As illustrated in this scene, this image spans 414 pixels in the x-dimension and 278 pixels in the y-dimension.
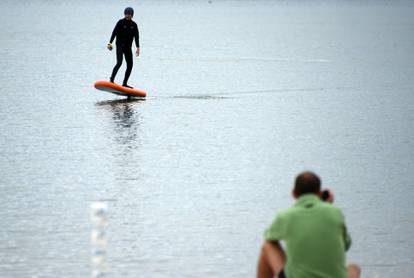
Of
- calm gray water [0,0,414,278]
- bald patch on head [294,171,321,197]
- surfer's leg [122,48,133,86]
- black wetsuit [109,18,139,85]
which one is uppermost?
black wetsuit [109,18,139,85]

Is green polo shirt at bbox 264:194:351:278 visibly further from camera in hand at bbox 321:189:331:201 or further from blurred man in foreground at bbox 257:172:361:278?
camera in hand at bbox 321:189:331:201

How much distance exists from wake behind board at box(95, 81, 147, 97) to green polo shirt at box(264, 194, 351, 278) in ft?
52.9

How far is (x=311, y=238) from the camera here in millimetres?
6902

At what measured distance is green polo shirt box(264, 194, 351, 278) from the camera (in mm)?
6887

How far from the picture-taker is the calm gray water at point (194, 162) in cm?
1038

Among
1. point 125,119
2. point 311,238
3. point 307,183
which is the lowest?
point 311,238

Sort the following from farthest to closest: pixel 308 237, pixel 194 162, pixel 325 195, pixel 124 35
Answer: pixel 124 35 < pixel 194 162 < pixel 325 195 < pixel 308 237

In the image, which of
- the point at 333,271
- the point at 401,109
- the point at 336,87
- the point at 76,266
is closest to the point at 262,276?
the point at 333,271

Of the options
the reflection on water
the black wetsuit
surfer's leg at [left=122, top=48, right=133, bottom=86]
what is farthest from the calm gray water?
the black wetsuit

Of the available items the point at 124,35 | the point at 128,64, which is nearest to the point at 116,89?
the point at 128,64

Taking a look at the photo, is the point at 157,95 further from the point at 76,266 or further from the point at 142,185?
the point at 76,266

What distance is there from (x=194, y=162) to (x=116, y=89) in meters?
8.18

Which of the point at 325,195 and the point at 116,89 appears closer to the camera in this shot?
the point at 325,195

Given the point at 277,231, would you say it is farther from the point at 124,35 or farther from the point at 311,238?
the point at 124,35
